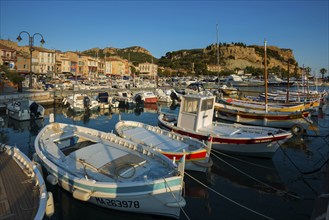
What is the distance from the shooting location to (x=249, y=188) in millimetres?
11727

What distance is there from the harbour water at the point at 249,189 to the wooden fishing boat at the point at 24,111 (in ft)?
20.2

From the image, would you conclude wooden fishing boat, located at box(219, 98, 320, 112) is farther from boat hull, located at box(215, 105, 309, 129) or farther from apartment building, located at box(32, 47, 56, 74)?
apartment building, located at box(32, 47, 56, 74)

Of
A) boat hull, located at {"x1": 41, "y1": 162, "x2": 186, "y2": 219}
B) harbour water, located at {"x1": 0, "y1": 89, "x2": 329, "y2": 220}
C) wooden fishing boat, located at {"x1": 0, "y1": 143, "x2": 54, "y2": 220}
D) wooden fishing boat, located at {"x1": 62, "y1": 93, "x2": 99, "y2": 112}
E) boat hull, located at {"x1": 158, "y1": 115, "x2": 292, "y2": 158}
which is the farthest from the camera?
wooden fishing boat, located at {"x1": 62, "y1": 93, "x2": 99, "y2": 112}

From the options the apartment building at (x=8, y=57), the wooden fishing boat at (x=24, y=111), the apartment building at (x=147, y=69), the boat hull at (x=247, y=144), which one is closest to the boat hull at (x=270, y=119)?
the boat hull at (x=247, y=144)

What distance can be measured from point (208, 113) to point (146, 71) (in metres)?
115

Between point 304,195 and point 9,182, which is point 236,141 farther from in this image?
point 9,182

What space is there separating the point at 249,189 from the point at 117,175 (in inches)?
263

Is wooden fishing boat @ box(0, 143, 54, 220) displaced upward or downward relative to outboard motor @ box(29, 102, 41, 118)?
downward

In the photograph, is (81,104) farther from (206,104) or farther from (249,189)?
(249,189)

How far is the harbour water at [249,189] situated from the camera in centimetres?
923

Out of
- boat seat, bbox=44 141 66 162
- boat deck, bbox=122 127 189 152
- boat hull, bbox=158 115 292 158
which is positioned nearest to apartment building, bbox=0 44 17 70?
boat deck, bbox=122 127 189 152

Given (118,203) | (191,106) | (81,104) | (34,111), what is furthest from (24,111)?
(118,203)

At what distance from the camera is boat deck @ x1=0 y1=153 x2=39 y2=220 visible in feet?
21.7

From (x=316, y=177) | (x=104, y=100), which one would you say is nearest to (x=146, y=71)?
(x=104, y=100)
